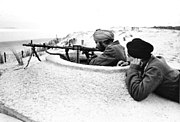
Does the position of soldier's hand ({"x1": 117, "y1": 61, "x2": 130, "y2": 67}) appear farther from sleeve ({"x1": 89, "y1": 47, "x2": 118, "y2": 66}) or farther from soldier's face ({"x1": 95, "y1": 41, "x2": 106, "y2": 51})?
soldier's face ({"x1": 95, "y1": 41, "x2": 106, "y2": 51})

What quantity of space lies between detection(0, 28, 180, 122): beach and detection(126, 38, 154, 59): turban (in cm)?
49

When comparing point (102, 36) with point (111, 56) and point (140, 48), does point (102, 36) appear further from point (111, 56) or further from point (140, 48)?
point (140, 48)

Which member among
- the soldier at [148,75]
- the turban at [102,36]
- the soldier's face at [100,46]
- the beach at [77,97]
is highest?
the turban at [102,36]

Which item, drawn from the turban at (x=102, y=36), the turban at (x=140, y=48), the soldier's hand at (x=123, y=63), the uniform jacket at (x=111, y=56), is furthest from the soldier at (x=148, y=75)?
the turban at (x=102, y=36)

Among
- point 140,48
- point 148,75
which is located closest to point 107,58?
point 140,48

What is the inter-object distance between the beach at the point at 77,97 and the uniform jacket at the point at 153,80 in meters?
0.11

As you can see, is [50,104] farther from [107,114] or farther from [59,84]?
[107,114]

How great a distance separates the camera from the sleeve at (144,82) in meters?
2.38

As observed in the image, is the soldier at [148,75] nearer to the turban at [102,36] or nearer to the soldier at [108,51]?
the soldier at [108,51]

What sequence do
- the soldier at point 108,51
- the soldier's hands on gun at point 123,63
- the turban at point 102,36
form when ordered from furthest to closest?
1. the turban at point 102,36
2. the soldier at point 108,51
3. the soldier's hands on gun at point 123,63

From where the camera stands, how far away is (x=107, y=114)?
2.40 meters

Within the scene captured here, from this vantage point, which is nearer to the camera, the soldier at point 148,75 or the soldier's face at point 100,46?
the soldier at point 148,75

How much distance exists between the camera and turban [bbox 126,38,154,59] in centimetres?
245

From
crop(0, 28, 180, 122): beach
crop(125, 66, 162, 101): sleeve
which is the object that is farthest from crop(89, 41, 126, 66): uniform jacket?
crop(125, 66, 162, 101): sleeve
